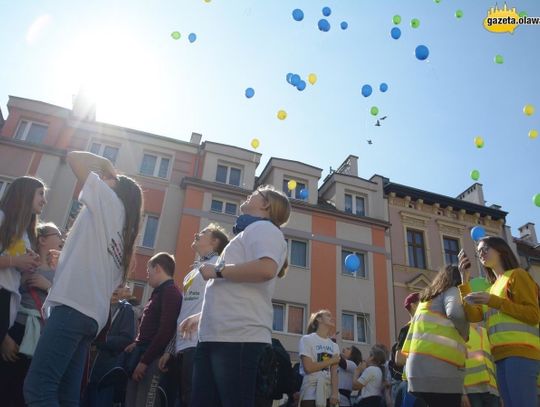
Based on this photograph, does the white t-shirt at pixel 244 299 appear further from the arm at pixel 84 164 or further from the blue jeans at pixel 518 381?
the blue jeans at pixel 518 381

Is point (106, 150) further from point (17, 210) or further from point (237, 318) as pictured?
point (237, 318)

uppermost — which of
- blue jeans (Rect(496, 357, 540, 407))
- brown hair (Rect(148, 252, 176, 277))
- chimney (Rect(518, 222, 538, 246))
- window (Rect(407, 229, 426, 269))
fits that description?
chimney (Rect(518, 222, 538, 246))

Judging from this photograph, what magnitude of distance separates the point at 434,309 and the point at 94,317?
2.78 meters

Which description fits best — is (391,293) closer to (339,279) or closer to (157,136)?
(339,279)

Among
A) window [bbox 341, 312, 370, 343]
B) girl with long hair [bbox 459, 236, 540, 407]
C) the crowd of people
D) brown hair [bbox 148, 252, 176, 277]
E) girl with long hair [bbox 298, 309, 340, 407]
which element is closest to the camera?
the crowd of people

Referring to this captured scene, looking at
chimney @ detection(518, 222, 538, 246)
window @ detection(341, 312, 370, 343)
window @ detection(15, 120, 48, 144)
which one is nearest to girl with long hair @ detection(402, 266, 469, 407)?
window @ detection(341, 312, 370, 343)

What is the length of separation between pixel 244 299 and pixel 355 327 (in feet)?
53.8

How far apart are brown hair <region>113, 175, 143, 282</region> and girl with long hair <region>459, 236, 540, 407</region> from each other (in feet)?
8.83

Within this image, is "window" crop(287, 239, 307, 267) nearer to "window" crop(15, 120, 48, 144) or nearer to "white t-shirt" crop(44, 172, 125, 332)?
"window" crop(15, 120, 48, 144)

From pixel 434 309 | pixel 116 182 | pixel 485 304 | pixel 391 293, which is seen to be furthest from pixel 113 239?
pixel 391 293

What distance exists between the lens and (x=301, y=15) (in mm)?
9117

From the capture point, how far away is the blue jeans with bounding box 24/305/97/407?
7.77 ft

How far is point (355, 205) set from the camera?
852 inches

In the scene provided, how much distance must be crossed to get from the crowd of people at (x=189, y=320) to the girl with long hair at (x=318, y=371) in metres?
0.06
